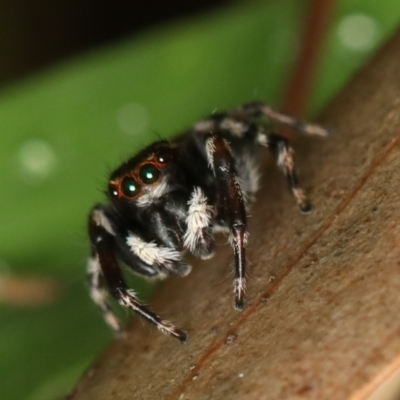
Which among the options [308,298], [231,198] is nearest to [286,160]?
[231,198]

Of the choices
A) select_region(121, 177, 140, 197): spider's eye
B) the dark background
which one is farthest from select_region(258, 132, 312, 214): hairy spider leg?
the dark background

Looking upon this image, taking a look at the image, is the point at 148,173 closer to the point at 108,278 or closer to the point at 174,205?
the point at 174,205

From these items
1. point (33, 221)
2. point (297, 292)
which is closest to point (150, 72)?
point (33, 221)

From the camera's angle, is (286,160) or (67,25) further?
(67,25)

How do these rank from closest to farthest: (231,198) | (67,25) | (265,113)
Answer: (231,198) → (265,113) → (67,25)

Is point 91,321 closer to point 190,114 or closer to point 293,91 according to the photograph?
point 190,114

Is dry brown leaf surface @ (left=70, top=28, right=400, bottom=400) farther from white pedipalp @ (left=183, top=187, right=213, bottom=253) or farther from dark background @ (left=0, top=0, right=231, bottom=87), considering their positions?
dark background @ (left=0, top=0, right=231, bottom=87)
